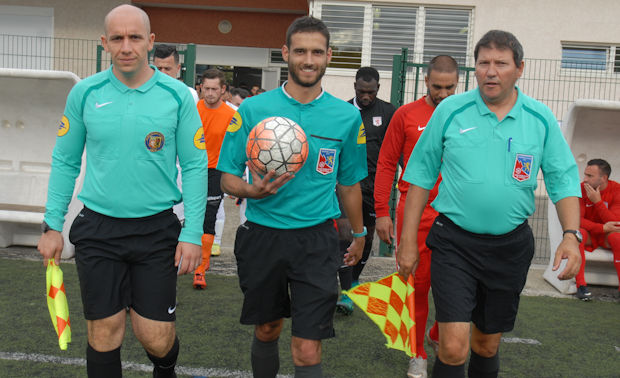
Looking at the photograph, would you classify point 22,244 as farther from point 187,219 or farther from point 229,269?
point 187,219

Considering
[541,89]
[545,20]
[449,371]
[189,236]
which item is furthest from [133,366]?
[545,20]

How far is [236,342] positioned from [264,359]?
52.8 inches

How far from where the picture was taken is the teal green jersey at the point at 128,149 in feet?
10.3

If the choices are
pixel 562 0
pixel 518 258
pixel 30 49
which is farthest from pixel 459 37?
pixel 518 258

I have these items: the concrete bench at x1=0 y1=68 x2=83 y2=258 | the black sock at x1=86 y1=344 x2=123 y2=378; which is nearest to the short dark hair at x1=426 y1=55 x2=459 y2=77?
the black sock at x1=86 y1=344 x2=123 y2=378

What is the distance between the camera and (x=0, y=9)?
18688 millimetres

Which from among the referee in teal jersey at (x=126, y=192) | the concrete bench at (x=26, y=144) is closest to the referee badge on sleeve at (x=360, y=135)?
the referee in teal jersey at (x=126, y=192)

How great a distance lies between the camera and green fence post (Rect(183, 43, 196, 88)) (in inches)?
318

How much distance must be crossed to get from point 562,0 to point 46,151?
13.5 m

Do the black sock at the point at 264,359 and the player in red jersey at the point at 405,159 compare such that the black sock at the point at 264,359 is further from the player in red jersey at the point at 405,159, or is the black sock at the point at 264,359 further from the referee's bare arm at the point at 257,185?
the player in red jersey at the point at 405,159

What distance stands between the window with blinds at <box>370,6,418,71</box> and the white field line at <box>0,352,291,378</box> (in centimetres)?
1295

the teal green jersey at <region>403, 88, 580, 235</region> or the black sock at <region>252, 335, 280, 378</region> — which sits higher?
the teal green jersey at <region>403, 88, 580, 235</region>

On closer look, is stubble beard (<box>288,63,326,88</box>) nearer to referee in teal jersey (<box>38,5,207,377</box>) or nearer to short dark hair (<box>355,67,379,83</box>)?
referee in teal jersey (<box>38,5,207,377</box>)

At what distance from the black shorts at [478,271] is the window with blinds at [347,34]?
43.1 feet
